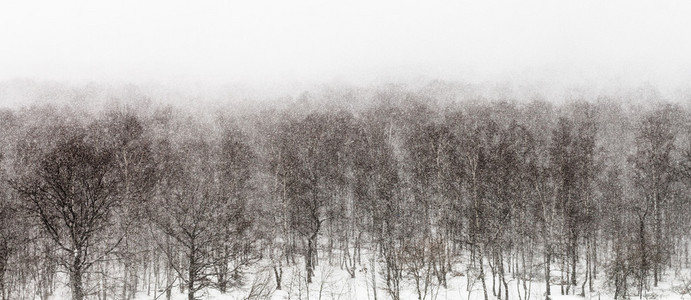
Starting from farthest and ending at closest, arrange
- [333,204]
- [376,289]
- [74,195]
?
[333,204] < [376,289] < [74,195]

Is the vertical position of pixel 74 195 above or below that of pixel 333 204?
above

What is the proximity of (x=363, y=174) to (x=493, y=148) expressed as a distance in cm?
1050

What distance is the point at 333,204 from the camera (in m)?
39.4

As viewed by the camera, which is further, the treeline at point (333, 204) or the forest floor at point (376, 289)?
the forest floor at point (376, 289)

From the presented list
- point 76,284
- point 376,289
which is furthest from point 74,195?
point 376,289

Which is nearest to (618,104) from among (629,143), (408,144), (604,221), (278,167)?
(629,143)

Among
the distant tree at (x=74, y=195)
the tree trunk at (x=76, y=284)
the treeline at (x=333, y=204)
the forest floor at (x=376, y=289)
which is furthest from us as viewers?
the forest floor at (x=376, y=289)

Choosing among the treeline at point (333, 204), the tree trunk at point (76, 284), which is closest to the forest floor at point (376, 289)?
the treeline at point (333, 204)

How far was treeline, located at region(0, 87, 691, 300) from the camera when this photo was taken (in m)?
22.6

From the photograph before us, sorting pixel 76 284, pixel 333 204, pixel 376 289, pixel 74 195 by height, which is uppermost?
pixel 74 195

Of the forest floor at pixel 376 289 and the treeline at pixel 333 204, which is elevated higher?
the treeline at pixel 333 204

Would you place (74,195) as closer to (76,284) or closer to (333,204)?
(76,284)

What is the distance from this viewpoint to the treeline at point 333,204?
22.6 m

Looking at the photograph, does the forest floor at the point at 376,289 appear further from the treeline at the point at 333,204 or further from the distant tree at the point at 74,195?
the distant tree at the point at 74,195
